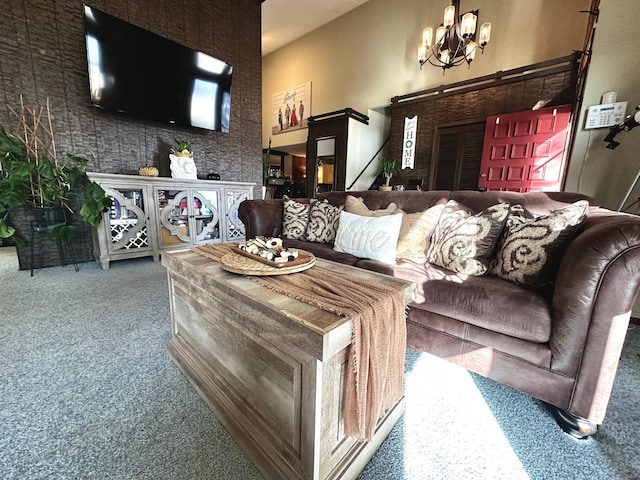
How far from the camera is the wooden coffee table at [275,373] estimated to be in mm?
656

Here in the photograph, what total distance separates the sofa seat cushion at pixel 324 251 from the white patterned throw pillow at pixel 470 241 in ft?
1.64

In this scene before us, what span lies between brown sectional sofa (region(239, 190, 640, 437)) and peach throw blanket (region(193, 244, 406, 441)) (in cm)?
45

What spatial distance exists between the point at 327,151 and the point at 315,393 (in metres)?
5.53

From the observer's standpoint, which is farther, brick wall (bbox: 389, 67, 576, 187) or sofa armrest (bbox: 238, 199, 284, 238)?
brick wall (bbox: 389, 67, 576, 187)

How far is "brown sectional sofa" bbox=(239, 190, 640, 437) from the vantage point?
868 millimetres

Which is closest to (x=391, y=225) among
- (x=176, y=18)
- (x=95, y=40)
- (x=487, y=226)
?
(x=487, y=226)

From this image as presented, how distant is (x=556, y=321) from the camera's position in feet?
3.18

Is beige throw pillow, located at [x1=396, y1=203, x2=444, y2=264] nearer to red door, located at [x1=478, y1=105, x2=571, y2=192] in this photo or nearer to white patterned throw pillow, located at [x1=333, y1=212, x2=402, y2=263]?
white patterned throw pillow, located at [x1=333, y1=212, x2=402, y2=263]

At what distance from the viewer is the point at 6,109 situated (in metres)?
2.40

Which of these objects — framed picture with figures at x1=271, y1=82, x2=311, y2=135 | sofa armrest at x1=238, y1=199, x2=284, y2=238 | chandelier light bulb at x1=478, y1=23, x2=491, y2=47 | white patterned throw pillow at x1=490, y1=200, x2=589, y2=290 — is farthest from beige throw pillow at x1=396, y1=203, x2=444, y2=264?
framed picture with figures at x1=271, y1=82, x2=311, y2=135

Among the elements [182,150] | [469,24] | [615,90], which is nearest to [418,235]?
[615,90]

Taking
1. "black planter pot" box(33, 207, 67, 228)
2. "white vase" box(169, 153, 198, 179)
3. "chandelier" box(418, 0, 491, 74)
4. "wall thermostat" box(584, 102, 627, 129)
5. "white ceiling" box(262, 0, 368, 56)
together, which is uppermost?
"white ceiling" box(262, 0, 368, 56)

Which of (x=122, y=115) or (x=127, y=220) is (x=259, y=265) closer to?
(x=127, y=220)

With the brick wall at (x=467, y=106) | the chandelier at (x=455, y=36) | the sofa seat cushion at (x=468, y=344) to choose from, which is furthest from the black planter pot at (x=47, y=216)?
the brick wall at (x=467, y=106)
